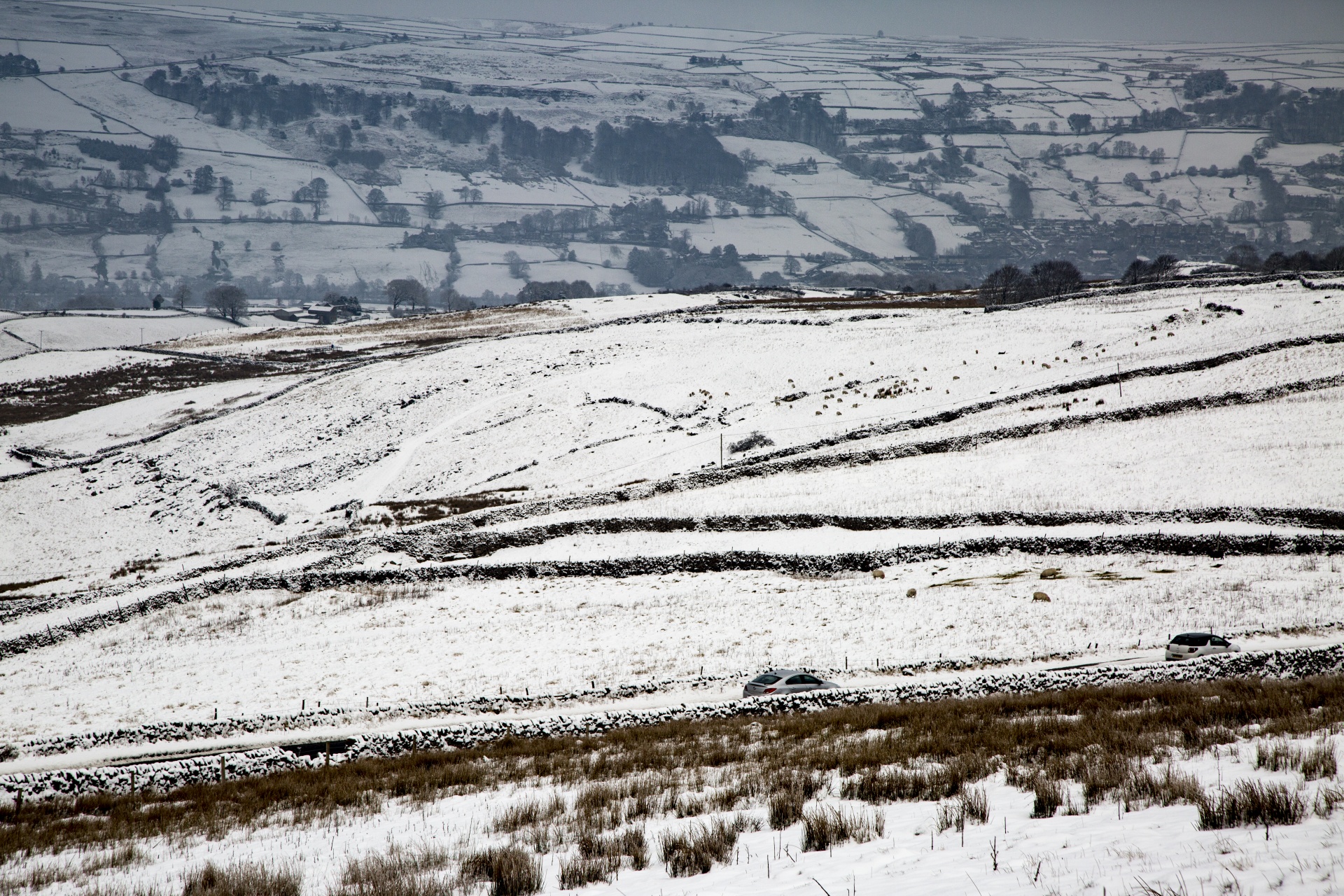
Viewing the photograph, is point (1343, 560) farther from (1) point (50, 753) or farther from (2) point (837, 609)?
(1) point (50, 753)

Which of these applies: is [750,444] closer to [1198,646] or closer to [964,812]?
[1198,646]

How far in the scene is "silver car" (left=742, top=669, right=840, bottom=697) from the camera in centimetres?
2203

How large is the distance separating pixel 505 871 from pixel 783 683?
12952mm

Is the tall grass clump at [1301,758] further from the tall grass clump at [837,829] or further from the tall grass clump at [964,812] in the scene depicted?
the tall grass clump at [837,829]

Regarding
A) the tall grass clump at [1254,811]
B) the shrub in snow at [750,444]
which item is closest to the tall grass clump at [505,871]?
the tall grass clump at [1254,811]

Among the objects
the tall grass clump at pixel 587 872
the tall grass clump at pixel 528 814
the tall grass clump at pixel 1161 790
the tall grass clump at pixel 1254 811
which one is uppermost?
the tall grass clump at pixel 1254 811

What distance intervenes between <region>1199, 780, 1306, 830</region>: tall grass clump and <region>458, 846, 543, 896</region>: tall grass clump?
7854 mm

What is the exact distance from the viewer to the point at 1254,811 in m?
9.47

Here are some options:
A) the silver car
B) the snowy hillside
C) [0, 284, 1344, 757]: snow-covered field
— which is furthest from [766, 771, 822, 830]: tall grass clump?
[0, 284, 1344, 757]: snow-covered field

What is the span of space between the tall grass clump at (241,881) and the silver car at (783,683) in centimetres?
1308

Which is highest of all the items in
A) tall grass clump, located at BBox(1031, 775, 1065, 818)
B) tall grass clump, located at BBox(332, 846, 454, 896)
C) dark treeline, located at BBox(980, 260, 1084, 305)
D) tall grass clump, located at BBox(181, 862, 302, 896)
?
dark treeline, located at BBox(980, 260, 1084, 305)

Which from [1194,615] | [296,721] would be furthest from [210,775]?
[1194,615]

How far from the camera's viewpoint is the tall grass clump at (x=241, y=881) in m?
10.6

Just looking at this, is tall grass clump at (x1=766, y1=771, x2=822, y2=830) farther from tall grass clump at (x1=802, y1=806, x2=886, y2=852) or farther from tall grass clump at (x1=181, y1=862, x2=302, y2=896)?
tall grass clump at (x1=181, y1=862, x2=302, y2=896)
